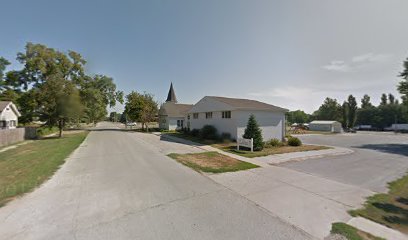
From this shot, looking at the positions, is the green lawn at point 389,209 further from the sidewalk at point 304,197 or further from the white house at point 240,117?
the white house at point 240,117

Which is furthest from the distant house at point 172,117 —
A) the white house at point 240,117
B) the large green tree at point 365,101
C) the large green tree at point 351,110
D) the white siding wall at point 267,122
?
the large green tree at point 365,101

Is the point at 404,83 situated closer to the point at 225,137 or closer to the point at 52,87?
the point at 225,137

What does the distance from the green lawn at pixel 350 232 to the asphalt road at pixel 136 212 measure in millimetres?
771

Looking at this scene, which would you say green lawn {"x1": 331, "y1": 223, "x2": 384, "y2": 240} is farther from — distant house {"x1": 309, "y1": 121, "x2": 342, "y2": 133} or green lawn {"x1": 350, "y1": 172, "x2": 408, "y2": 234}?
distant house {"x1": 309, "y1": 121, "x2": 342, "y2": 133}

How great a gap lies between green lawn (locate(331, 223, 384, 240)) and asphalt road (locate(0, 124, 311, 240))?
2.53 feet

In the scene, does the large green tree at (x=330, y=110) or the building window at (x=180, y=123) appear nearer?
the building window at (x=180, y=123)

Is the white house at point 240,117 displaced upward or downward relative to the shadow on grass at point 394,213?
upward

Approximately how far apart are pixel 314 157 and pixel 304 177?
567 centimetres

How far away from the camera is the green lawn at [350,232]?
3.69 meters

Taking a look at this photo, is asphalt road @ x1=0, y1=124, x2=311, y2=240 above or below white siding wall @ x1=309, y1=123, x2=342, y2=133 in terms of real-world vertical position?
below

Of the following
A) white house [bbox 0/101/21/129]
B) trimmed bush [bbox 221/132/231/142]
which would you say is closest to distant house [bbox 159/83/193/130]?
trimmed bush [bbox 221/132/231/142]

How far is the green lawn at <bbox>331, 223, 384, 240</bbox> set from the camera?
3686 mm

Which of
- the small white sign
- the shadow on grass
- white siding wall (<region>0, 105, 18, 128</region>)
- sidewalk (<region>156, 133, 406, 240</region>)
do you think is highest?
white siding wall (<region>0, 105, 18, 128</region>)

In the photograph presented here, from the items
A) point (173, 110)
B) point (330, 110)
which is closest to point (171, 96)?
point (173, 110)
